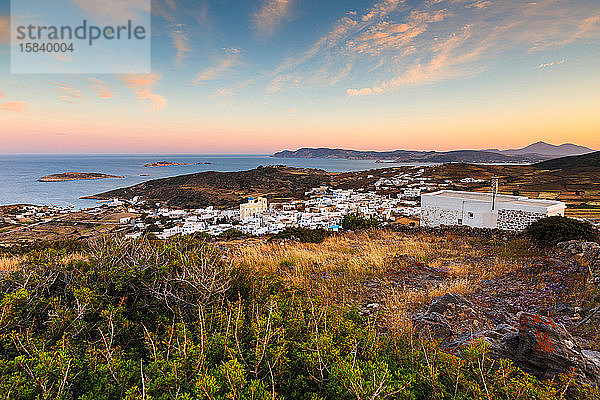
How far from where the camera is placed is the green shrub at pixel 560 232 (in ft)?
27.1

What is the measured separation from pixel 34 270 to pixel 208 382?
327cm

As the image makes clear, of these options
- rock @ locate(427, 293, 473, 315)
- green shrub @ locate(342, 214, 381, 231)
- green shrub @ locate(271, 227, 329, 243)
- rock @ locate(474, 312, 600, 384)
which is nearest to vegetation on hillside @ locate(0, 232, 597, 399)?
rock @ locate(474, 312, 600, 384)

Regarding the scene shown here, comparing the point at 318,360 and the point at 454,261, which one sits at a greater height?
the point at 318,360

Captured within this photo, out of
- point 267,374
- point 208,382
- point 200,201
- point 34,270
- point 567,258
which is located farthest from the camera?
point 200,201

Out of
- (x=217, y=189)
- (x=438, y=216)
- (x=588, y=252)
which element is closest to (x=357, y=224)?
(x=438, y=216)

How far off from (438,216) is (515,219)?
3490mm

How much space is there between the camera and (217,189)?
218ft

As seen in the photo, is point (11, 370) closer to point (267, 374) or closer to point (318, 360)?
point (267, 374)

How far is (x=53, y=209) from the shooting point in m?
42.4

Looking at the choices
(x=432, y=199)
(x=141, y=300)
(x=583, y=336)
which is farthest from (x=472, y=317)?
(x=432, y=199)

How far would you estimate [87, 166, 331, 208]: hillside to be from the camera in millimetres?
55031

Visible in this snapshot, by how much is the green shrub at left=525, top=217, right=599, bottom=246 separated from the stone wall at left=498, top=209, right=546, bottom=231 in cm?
450

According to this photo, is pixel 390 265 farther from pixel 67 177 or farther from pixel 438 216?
pixel 67 177

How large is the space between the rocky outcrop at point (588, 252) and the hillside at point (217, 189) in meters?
45.7
